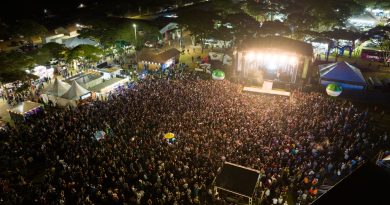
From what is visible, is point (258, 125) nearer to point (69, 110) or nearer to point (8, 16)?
point (69, 110)

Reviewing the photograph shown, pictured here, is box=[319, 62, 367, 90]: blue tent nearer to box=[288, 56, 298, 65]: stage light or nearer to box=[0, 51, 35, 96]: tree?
box=[288, 56, 298, 65]: stage light

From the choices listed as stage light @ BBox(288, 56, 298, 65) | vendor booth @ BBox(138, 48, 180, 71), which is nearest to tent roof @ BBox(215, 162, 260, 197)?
stage light @ BBox(288, 56, 298, 65)

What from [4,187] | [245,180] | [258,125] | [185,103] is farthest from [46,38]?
[245,180]

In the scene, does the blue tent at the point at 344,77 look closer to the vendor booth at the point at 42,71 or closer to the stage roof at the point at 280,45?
the stage roof at the point at 280,45

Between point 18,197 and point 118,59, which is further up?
point 118,59

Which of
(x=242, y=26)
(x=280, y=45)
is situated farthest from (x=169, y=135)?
(x=242, y=26)
